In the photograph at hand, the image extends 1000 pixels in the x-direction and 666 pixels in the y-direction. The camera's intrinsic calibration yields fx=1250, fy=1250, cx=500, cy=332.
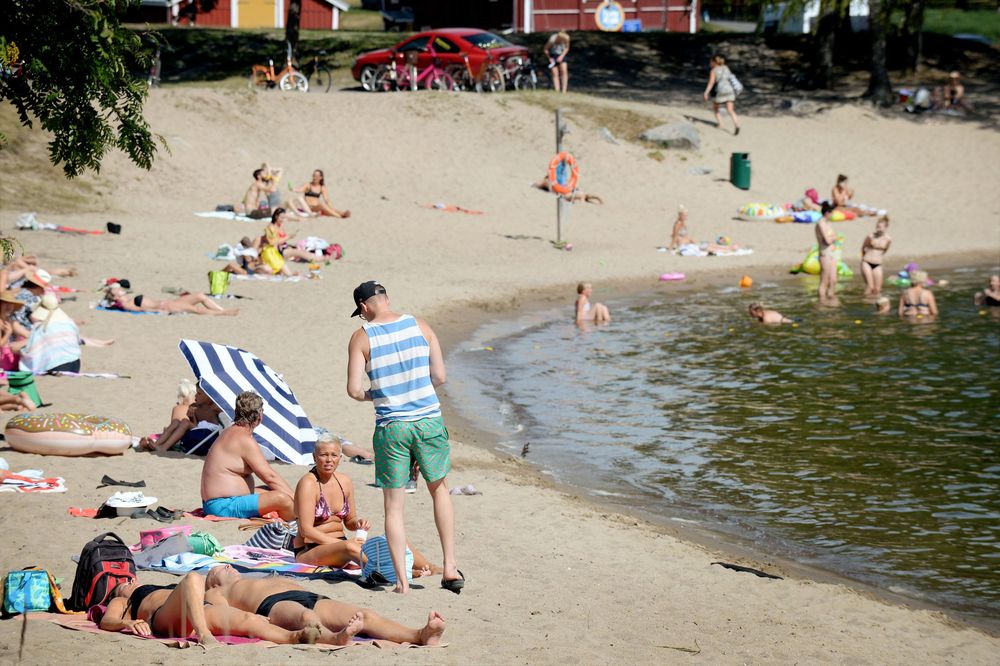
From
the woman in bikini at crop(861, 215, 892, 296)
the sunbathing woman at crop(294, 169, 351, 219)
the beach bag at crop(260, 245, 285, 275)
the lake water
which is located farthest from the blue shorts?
the sunbathing woman at crop(294, 169, 351, 219)

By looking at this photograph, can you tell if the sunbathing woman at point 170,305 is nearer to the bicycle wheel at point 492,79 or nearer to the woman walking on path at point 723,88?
the bicycle wheel at point 492,79

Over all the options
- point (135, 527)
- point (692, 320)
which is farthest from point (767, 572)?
point (692, 320)

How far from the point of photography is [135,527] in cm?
883

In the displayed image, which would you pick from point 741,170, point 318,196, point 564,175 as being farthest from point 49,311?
point 741,170

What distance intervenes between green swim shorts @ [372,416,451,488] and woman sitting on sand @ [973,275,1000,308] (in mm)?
15223

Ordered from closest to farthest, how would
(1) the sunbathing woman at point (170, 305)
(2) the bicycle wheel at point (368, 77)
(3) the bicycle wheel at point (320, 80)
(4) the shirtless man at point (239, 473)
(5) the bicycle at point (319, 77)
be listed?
(4) the shirtless man at point (239, 473)
(1) the sunbathing woman at point (170, 305)
(2) the bicycle wheel at point (368, 77)
(3) the bicycle wheel at point (320, 80)
(5) the bicycle at point (319, 77)

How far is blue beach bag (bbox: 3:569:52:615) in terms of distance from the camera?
6.83 meters

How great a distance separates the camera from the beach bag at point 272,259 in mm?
20234

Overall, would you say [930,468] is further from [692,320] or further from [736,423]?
[692,320]

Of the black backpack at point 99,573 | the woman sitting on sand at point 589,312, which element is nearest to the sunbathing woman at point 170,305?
the woman sitting on sand at point 589,312

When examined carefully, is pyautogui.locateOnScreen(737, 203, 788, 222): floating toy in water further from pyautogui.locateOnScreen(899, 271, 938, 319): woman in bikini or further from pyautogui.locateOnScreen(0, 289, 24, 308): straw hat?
pyautogui.locateOnScreen(0, 289, 24, 308): straw hat

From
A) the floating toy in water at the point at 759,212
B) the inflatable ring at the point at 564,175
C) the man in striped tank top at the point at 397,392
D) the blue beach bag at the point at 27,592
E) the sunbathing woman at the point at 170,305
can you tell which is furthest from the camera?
the floating toy in water at the point at 759,212

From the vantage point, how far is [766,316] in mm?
19359

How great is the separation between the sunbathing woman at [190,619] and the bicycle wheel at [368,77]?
1105 inches
